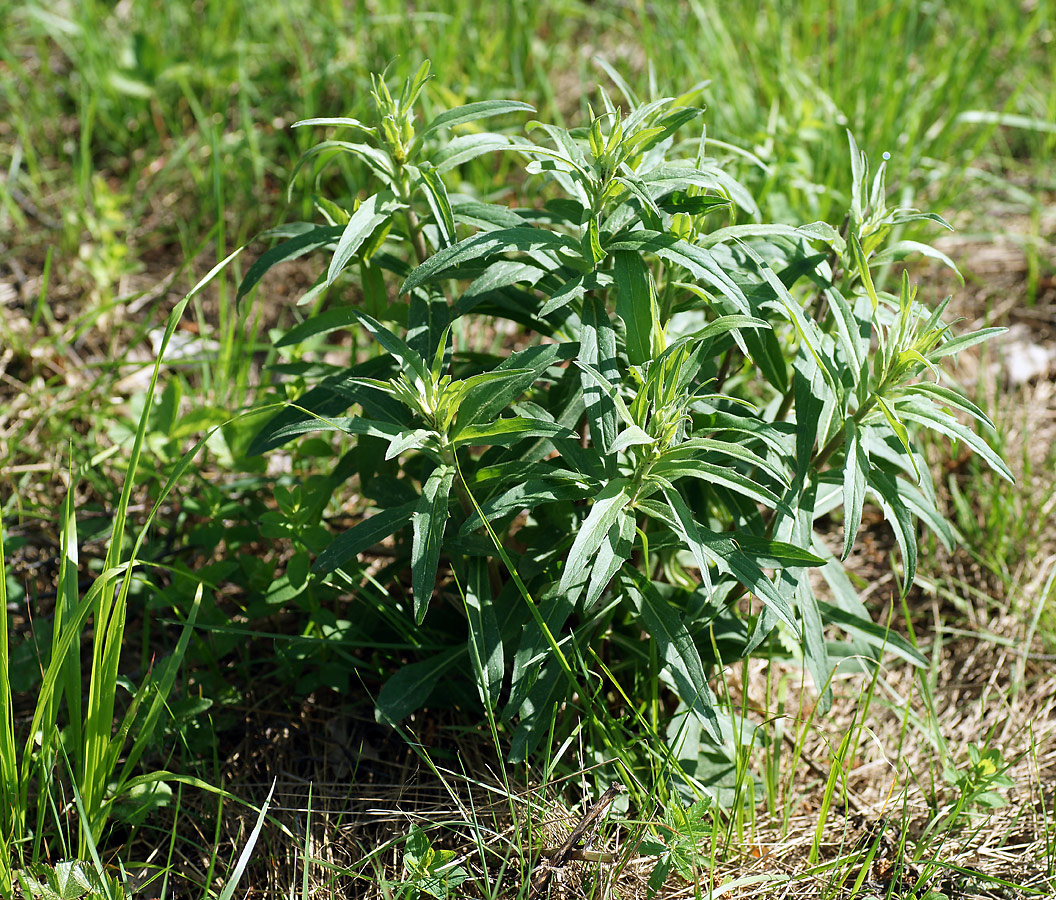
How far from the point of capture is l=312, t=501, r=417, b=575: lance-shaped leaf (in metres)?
1.94

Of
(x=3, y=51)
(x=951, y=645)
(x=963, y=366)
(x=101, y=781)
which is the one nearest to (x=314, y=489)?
(x=101, y=781)

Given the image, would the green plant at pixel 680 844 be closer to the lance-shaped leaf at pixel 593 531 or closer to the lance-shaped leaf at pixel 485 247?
the lance-shaped leaf at pixel 593 531

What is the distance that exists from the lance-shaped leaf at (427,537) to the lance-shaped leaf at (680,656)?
454 millimetres

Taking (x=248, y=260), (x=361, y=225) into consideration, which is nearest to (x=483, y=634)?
(x=361, y=225)

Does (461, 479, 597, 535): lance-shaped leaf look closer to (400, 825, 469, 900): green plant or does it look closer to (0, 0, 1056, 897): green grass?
(0, 0, 1056, 897): green grass

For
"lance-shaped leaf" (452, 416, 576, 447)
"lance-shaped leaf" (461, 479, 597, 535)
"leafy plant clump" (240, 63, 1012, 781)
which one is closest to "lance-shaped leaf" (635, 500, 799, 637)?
"leafy plant clump" (240, 63, 1012, 781)

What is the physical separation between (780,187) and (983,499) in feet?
4.21

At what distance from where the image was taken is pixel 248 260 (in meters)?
3.66

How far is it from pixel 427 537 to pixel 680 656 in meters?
0.58

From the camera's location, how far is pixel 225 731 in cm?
240

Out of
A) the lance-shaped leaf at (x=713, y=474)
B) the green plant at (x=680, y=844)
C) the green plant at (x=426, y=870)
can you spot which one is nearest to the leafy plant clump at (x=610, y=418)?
the lance-shaped leaf at (x=713, y=474)

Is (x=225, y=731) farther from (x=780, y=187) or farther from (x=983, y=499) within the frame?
(x=780, y=187)

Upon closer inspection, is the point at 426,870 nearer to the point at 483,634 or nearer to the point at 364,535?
the point at 483,634

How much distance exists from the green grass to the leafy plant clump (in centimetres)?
17
